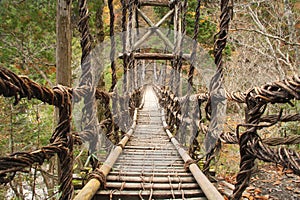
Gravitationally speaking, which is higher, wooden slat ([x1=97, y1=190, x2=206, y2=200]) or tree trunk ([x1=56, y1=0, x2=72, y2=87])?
tree trunk ([x1=56, y1=0, x2=72, y2=87])

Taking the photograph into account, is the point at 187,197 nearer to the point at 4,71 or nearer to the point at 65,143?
the point at 65,143

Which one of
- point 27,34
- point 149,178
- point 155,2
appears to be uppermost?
point 155,2

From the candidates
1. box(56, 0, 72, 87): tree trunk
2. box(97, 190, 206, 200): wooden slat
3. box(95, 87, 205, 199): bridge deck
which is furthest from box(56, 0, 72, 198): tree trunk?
box(97, 190, 206, 200): wooden slat

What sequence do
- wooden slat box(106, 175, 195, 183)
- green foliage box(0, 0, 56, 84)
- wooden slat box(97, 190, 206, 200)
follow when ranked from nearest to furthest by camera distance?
wooden slat box(97, 190, 206, 200), wooden slat box(106, 175, 195, 183), green foliage box(0, 0, 56, 84)

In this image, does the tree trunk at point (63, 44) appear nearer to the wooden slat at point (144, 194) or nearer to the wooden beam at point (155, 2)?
the wooden slat at point (144, 194)

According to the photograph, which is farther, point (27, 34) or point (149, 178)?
point (27, 34)

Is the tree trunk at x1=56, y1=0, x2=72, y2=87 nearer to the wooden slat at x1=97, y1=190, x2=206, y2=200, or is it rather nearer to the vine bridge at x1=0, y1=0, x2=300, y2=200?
the vine bridge at x1=0, y1=0, x2=300, y2=200

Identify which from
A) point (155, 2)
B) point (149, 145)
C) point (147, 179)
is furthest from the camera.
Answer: point (155, 2)

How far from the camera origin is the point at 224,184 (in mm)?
1898

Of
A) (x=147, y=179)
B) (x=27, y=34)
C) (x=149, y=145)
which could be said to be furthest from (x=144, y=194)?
(x=27, y=34)

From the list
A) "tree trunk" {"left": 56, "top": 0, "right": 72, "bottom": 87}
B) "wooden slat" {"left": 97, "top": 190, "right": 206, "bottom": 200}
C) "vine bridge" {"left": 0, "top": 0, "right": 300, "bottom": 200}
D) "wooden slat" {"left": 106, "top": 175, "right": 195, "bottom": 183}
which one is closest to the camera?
"vine bridge" {"left": 0, "top": 0, "right": 300, "bottom": 200}

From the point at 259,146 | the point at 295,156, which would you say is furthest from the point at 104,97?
the point at 295,156

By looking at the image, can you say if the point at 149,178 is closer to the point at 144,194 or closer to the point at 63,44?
the point at 144,194

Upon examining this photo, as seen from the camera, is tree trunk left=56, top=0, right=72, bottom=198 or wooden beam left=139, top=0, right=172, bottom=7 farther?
wooden beam left=139, top=0, right=172, bottom=7
